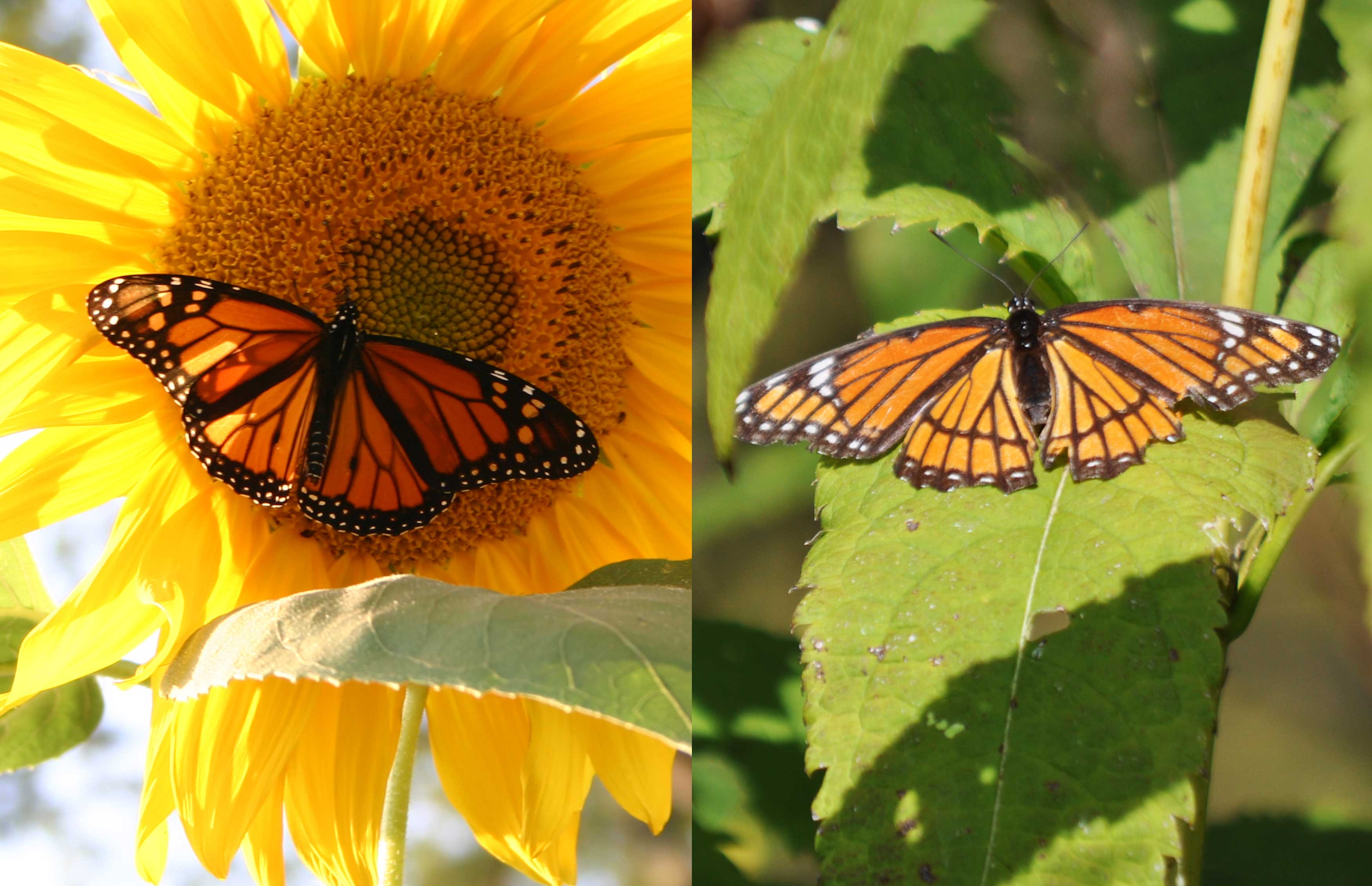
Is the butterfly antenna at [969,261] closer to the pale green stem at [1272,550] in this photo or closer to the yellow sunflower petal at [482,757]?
the pale green stem at [1272,550]

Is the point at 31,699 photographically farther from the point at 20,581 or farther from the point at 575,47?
the point at 575,47

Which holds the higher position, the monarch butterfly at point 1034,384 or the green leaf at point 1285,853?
the monarch butterfly at point 1034,384

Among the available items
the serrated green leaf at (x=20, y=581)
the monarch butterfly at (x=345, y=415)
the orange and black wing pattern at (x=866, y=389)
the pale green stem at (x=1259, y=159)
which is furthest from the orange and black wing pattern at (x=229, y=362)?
the pale green stem at (x=1259, y=159)

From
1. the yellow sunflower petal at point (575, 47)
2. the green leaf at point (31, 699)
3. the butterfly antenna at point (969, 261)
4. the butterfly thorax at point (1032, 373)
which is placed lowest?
the green leaf at point (31, 699)

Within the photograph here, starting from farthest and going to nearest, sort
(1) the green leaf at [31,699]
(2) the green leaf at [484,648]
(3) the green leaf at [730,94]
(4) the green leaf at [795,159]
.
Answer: (1) the green leaf at [31,699] < (3) the green leaf at [730,94] < (2) the green leaf at [484,648] < (4) the green leaf at [795,159]

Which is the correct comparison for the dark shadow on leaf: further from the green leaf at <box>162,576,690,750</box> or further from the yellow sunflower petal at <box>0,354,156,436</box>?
the yellow sunflower petal at <box>0,354,156,436</box>

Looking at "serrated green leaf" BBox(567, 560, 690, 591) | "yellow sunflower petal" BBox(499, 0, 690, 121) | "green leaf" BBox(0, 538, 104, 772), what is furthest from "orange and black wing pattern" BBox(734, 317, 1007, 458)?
"green leaf" BBox(0, 538, 104, 772)

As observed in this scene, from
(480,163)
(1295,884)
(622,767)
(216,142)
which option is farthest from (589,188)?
(1295,884)
